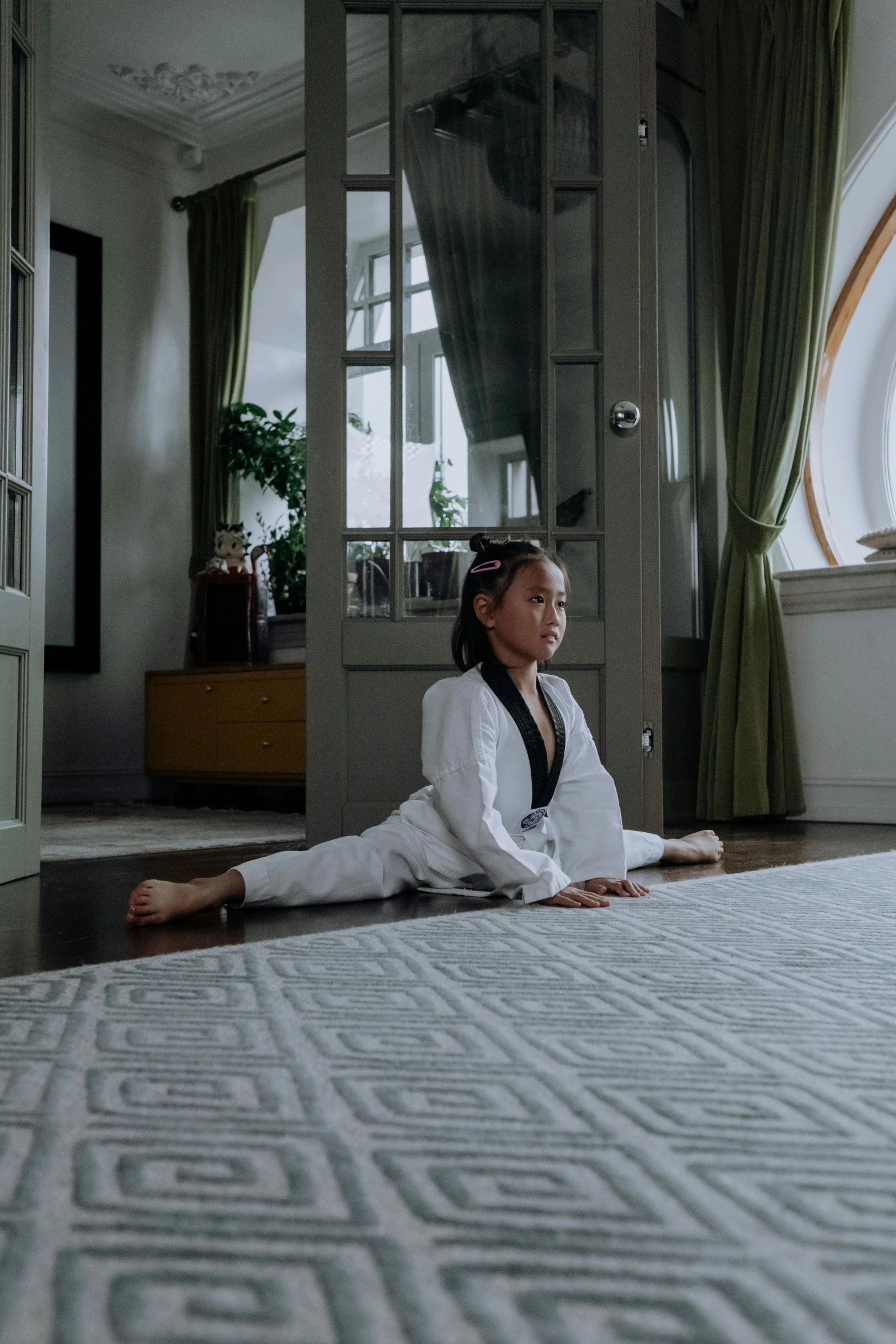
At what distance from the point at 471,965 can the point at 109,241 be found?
5168 millimetres

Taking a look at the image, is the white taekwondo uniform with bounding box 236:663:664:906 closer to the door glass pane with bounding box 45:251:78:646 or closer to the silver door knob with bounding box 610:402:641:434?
the silver door knob with bounding box 610:402:641:434

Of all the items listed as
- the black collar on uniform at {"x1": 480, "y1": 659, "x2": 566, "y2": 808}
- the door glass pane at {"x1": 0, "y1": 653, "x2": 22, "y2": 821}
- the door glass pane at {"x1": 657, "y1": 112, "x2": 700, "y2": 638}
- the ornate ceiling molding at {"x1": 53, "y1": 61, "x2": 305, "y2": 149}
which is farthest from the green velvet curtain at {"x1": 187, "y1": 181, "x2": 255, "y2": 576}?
the black collar on uniform at {"x1": 480, "y1": 659, "x2": 566, "y2": 808}

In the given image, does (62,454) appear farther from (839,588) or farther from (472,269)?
(839,588)

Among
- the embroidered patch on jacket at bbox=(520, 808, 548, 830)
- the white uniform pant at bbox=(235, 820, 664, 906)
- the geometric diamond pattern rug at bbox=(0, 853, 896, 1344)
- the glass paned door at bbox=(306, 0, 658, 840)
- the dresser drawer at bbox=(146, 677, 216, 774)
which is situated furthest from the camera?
the dresser drawer at bbox=(146, 677, 216, 774)

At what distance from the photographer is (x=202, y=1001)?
3.91ft

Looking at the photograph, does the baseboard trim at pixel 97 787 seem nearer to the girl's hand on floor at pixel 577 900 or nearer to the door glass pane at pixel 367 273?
the door glass pane at pixel 367 273

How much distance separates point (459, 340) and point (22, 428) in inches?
42.9

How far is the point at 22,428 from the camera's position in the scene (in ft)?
8.34

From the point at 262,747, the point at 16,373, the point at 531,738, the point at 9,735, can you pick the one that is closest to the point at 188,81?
the point at 262,747

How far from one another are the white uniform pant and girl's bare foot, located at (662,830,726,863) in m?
0.49

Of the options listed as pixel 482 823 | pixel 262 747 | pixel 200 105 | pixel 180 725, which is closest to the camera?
pixel 482 823

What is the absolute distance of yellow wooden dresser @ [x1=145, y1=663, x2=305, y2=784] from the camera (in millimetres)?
4633

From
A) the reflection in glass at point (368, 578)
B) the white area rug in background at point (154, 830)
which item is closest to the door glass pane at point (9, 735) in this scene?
the white area rug in background at point (154, 830)

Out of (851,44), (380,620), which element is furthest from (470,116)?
(851,44)
